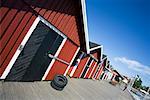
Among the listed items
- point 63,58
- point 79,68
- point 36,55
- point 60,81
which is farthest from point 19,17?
point 79,68

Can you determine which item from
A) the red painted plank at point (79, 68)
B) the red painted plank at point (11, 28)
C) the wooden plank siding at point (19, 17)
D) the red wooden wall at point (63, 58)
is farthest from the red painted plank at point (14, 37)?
the red painted plank at point (79, 68)

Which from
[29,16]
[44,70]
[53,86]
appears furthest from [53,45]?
[29,16]

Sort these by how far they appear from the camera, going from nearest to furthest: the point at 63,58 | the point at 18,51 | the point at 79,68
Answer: the point at 18,51 → the point at 63,58 → the point at 79,68

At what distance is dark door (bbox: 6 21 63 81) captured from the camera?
8.41 m

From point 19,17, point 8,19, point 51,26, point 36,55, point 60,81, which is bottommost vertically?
point 60,81

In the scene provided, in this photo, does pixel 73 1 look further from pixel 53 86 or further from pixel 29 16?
pixel 53 86

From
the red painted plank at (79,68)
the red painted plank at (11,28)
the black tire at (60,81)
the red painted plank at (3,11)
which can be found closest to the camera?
the red painted plank at (3,11)

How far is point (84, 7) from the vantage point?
36.9 feet

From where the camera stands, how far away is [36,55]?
30.9 ft

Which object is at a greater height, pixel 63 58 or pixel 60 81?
pixel 63 58

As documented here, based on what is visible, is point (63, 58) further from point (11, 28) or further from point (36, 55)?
point (11, 28)

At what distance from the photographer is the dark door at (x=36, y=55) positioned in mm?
8406

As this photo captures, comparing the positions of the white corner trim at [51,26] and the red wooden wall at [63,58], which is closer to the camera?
the white corner trim at [51,26]

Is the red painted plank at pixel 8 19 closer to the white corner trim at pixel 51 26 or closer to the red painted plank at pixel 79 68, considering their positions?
the white corner trim at pixel 51 26
